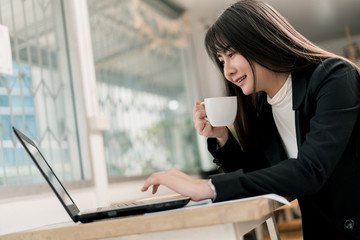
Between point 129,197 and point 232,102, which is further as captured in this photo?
point 129,197

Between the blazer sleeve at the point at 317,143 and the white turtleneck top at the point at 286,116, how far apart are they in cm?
15

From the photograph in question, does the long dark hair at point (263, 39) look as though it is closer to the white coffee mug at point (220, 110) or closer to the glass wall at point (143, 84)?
the white coffee mug at point (220, 110)

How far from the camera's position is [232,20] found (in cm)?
115

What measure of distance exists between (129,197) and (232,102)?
1.60 m

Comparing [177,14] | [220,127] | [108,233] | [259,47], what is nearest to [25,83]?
[220,127]

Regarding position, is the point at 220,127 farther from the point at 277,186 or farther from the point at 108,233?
the point at 108,233

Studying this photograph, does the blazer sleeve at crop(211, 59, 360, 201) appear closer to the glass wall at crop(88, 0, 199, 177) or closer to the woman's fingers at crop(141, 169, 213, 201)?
the woman's fingers at crop(141, 169, 213, 201)

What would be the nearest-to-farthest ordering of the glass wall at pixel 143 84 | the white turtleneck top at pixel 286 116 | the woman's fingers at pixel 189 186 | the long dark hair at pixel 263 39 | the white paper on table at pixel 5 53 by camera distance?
the woman's fingers at pixel 189 186 → the long dark hair at pixel 263 39 → the white turtleneck top at pixel 286 116 → the white paper on table at pixel 5 53 → the glass wall at pixel 143 84

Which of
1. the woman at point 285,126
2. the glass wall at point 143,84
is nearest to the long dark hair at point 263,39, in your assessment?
the woman at point 285,126

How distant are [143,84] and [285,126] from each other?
A: 2.12 meters

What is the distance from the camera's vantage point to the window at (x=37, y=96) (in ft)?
5.48

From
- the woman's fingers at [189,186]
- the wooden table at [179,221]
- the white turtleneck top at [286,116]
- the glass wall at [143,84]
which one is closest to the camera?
the wooden table at [179,221]

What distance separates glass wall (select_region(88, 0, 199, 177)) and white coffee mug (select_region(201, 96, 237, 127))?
59.2 inches

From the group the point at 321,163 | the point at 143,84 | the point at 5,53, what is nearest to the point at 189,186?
the point at 321,163
